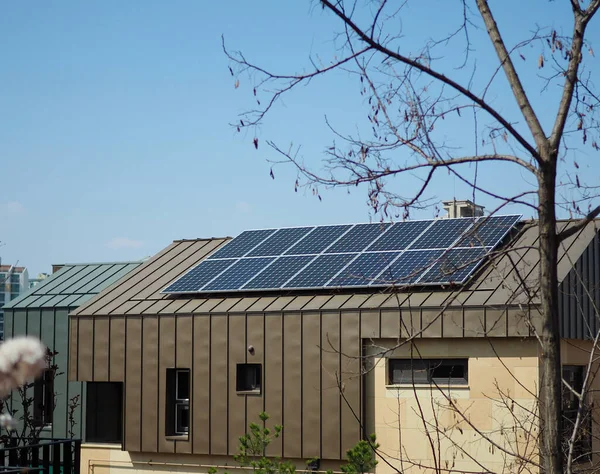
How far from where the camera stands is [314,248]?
21.9 m

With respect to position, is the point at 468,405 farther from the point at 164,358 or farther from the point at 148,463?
the point at 148,463

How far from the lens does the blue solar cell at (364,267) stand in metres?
19.2

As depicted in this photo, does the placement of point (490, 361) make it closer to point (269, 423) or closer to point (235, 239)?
point (269, 423)

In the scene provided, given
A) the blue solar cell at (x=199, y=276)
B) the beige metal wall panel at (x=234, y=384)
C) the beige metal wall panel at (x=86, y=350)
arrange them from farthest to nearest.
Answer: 1. the beige metal wall panel at (x=86, y=350)
2. the blue solar cell at (x=199, y=276)
3. the beige metal wall panel at (x=234, y=384)

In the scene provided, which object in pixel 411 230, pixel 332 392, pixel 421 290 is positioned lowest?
pixel 332 392

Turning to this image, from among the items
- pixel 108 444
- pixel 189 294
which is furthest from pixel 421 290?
pixel 108 444

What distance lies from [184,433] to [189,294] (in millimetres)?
3342

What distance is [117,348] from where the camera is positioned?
21.7 metres

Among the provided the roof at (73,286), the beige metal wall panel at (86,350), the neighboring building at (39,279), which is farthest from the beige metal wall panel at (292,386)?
the neighboring building at (39,279)

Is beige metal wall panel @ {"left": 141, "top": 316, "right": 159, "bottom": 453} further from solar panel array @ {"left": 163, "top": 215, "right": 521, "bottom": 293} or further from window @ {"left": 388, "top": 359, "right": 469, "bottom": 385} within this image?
window @ {"left": 388, "top": 359, "right": 469, "bottom": 385}

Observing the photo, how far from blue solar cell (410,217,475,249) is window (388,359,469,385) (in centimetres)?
268

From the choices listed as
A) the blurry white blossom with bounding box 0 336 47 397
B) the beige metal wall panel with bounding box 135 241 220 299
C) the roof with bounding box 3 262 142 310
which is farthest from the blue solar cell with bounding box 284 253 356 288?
the blurry white blossom with bounding box 0 336 47 397

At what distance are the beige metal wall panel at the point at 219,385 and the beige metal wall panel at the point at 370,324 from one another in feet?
11.1

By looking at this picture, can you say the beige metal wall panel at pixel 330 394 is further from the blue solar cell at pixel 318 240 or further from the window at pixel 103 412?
the window at pixel 103 412
